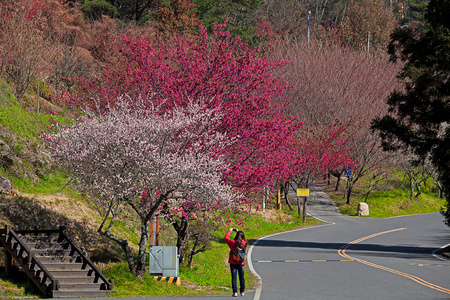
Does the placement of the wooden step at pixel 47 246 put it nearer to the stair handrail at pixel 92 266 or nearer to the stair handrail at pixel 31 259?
the stair handrail at pixel 92 266

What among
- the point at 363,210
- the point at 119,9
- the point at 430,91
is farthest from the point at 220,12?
the point at 430,91

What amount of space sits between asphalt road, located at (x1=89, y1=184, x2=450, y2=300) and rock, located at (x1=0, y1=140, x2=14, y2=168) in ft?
34.1

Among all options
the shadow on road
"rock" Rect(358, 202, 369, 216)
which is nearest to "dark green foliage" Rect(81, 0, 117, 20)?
"rock" Rect(358, 202, 369, 216)

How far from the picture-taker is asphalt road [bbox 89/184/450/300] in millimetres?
Result: 15452

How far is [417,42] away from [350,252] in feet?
35.0

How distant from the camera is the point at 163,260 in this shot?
17234 millimetres

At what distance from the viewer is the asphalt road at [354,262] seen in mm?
15452

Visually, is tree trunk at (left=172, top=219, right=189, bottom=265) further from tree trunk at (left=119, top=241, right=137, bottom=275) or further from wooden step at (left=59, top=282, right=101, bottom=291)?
wooden step at (left=59, top=282, right=101, bottom=291)

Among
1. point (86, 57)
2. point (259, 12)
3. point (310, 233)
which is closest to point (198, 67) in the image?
point (310, 233)

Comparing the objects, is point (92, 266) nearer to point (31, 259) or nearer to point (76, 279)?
point (76, 279)

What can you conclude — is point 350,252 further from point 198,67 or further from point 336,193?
point 336,193

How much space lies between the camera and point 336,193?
55750 mm

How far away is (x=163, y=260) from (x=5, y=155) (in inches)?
336

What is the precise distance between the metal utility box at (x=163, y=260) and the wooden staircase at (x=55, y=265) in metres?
2.18
